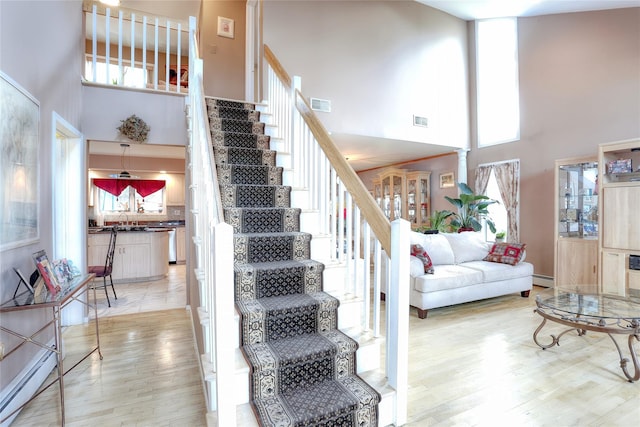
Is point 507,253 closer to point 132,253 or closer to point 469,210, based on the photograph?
point 469,210

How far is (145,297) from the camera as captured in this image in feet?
15.2

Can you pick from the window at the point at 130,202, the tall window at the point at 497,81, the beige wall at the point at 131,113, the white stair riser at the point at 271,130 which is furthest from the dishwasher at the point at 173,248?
the tall window at the point at 497,81

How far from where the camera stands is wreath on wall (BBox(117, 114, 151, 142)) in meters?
3.76

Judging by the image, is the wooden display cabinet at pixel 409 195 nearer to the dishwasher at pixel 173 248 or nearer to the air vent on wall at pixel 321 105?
the air vent on wall at pixel 321 105

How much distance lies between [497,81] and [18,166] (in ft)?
23.0

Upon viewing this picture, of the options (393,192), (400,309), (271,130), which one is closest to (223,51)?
(271,130)

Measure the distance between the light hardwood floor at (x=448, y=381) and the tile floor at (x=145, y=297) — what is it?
22.9 inches

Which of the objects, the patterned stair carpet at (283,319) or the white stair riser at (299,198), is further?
the white stair riser at (299,198)

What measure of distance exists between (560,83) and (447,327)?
14.6ft

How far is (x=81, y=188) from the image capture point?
11.7ft

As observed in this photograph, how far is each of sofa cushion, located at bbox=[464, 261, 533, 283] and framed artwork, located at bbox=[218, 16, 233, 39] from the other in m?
5.55

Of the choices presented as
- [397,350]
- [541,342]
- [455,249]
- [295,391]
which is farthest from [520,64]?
[295,391]

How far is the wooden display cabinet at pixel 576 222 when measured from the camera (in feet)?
14.6

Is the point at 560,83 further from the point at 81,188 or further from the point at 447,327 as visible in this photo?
the point at 81,188
